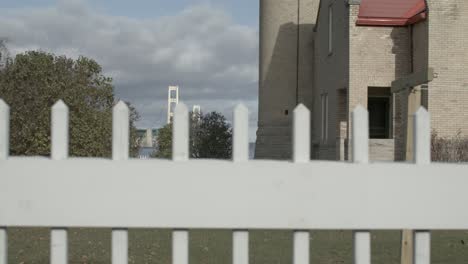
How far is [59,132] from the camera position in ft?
9.23

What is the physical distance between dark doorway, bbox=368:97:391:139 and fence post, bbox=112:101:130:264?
1077 inches

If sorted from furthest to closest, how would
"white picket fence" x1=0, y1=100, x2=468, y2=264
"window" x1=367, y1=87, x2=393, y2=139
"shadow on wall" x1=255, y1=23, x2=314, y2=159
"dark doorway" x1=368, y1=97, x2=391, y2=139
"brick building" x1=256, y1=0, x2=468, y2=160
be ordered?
"shadow on wall" x1=255, y1=23, x2=314, y2=159
"dark doorway" x1=368, y1=97, x2=391, y2=139
"window" x1=367, y1=87, x2=393, y2=139
"brick building" x1=256, y1=0, x2=468, y2=160
"white picket fence" x1=0, y1=100, x2=468, y2=264

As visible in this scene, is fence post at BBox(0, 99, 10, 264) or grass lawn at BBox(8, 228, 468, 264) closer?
fence post at BBox(0, 99, 10, 264)

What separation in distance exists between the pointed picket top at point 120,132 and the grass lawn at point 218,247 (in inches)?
259

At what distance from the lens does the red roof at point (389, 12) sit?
2436cm

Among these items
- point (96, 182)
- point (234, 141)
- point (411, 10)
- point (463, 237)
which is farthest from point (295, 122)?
point (411, 10)

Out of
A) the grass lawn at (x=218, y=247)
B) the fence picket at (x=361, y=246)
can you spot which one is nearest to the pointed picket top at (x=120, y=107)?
the fence picket at (x=361, y=246)

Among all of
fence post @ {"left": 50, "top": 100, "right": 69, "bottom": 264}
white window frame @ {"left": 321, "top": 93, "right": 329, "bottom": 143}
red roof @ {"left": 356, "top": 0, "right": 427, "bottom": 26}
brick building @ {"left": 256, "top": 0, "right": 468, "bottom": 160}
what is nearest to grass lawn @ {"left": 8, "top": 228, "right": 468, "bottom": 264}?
brick building @ {"left": 256, "top": 0, "right": 468, "bottom": 160}

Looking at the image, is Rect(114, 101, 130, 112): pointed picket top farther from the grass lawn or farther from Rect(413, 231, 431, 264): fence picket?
the grass lawn

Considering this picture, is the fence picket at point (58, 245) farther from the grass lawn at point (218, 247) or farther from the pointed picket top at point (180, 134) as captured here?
the grass lawn at point (218, 247)

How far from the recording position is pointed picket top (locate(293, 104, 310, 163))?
2.83 m

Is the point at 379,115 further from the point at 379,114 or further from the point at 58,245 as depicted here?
the point at 58,245

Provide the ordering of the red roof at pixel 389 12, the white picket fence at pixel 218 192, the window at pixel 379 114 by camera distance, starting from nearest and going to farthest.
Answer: the white picket fence at pixel 218 192, the red roof at pixel 389 12, the window at pixel 379 114

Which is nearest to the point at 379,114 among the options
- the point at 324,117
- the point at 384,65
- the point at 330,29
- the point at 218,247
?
the point at 324,117
